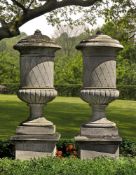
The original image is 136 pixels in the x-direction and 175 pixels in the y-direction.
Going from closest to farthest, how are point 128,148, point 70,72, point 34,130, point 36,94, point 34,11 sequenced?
point 36,94 < point 34,130 < point 128,148 < point 34,11 < point 70,72

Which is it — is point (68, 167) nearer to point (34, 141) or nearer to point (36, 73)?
point (34, 141)

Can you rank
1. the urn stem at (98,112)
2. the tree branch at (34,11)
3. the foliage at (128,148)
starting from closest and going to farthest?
the urn stem at (98,112) < the foliage at (128,148) < the tree branch at (34,11)

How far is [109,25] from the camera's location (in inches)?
859

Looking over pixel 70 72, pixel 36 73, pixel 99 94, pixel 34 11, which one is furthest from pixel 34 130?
pixel 70 72

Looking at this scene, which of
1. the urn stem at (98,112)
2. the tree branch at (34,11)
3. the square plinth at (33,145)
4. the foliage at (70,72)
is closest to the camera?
the square plinth at (33,145)

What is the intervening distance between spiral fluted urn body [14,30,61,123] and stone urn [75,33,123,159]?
74cm

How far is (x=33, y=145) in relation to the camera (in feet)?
30.9

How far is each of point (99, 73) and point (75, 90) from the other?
41.9m

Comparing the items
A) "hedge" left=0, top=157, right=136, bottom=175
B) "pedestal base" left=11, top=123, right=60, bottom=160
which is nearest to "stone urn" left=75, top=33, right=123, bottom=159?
"pedestal base" left=11, top=123, right=60, bottom=160

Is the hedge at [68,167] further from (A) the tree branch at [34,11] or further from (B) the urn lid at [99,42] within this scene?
(A) the tree branch at [34,11]

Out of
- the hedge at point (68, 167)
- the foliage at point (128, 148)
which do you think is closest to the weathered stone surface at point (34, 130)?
the hedge at point (68, 167)

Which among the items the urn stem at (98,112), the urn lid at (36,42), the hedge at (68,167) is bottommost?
the hedge at (68,167)

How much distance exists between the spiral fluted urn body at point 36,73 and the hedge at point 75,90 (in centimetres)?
3821

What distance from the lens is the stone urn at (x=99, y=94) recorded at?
9453 millimetres
